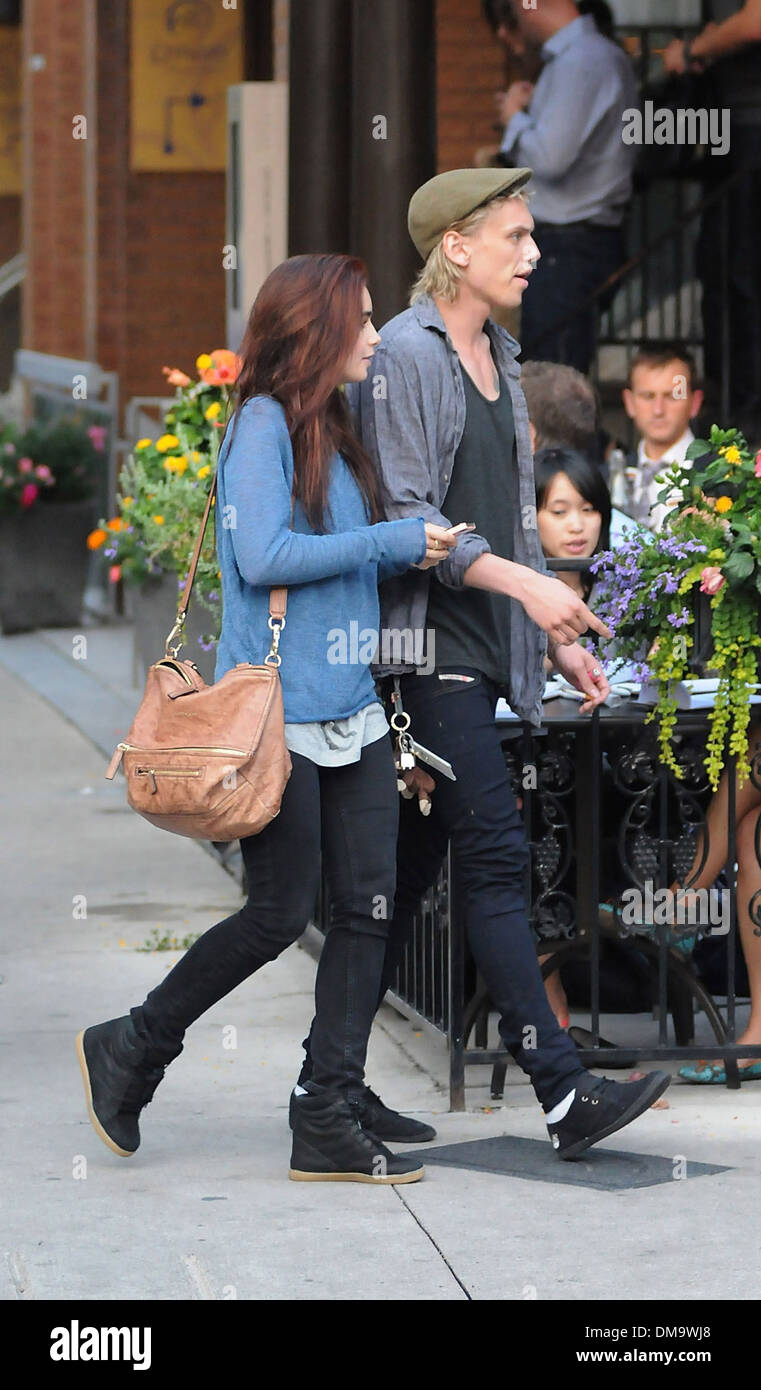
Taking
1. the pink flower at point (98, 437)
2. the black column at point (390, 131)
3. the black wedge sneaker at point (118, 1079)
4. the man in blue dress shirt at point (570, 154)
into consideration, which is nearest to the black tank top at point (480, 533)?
the black wedge sneaker at point (118, 1079)

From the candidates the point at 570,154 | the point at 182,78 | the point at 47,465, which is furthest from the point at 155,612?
the point at 182,78

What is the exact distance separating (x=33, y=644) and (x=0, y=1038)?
7938 millimetres

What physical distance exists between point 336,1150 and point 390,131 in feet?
12.4

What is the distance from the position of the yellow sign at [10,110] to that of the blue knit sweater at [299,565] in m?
28.1

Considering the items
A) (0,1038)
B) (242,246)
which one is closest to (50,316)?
(242,246)

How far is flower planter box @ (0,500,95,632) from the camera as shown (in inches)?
531

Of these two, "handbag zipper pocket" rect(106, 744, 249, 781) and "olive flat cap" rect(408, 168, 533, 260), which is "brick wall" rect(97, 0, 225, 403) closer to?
"olive flat cap" rect(408, 168, 533, 260)

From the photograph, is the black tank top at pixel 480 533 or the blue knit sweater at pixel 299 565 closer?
the blue knit sweater at pixel 299 565

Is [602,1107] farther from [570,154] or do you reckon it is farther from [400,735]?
[570,154]

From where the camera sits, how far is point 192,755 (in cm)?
422

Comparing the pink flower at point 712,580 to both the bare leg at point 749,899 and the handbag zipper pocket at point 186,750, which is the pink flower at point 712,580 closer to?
the bare leg at point 749,899

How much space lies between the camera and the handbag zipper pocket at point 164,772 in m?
4.21

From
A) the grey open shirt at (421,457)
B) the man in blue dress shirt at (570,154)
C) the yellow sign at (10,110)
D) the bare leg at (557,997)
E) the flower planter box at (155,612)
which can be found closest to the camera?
the grey open shirt at (421,457)

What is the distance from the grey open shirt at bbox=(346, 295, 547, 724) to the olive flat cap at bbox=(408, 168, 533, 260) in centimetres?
15
